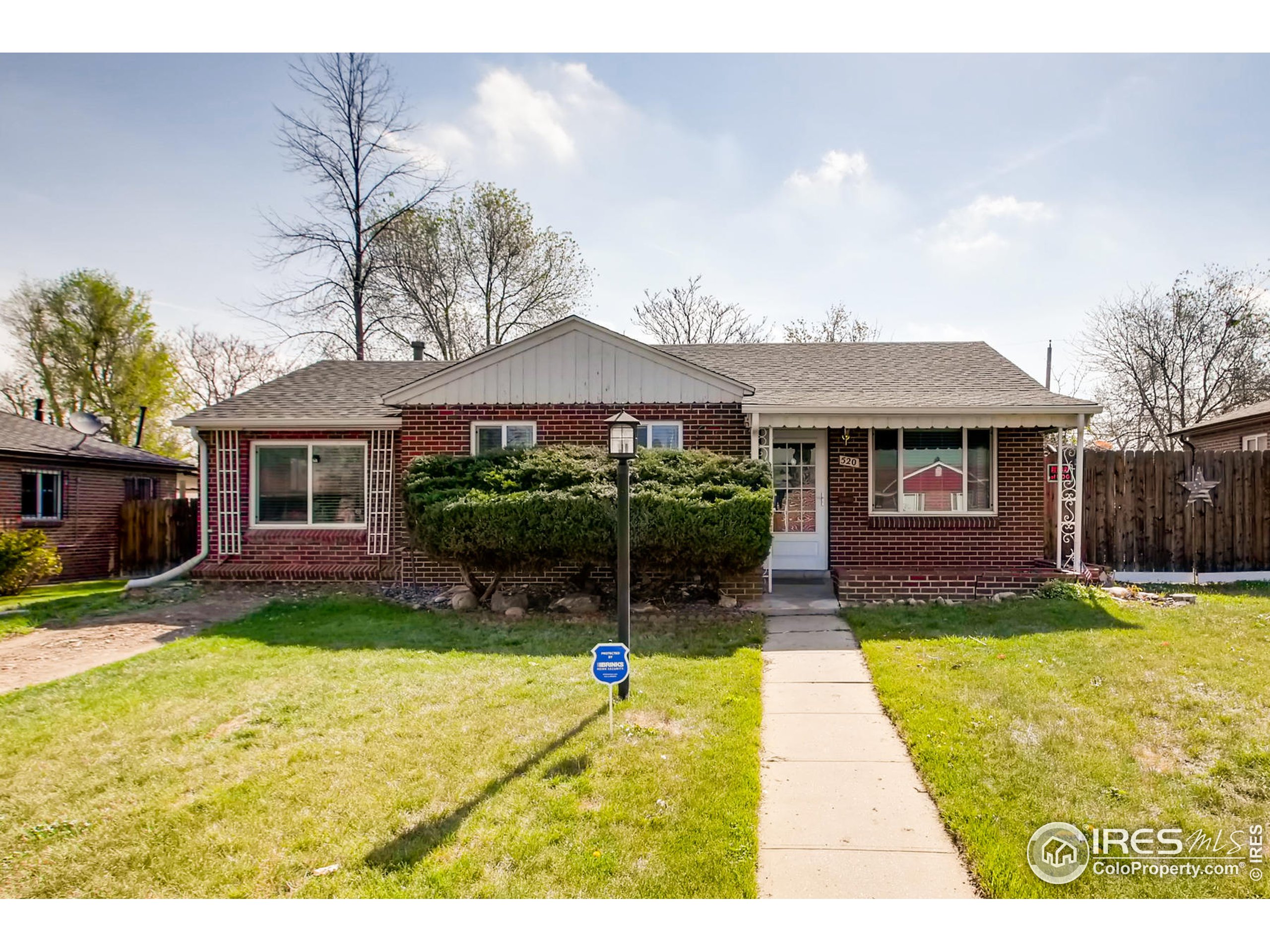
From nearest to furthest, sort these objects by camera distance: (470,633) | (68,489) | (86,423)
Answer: (470,633), (68,489), (86,423)

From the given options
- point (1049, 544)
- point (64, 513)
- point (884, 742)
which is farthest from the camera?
point (64, 513)

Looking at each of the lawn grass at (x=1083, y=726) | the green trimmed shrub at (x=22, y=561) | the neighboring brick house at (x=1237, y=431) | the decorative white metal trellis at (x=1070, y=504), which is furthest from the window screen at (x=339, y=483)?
the neighboring brick house at (x=1237, y=431)

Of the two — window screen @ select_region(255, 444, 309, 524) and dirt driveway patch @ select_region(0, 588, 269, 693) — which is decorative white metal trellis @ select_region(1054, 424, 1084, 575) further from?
window screen @ select_region(255, 444, 309, 524)

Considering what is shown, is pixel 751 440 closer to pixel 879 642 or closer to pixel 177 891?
pixel 879 642

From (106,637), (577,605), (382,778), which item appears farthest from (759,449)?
(106,637)

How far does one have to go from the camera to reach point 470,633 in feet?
25.4

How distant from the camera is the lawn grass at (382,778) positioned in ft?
9.66

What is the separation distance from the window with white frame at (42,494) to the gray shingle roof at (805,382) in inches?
197

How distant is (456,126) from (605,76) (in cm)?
193

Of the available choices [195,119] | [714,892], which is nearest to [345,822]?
[714,892]

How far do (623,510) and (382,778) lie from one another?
98.3 inches

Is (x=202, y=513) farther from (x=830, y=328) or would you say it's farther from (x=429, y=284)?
(x=830, y=328)

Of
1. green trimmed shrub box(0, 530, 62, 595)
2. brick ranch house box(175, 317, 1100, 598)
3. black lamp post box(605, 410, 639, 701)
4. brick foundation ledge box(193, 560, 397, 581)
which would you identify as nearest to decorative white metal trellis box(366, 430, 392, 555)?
brick ranch house box(175, 317, 1100, 598)

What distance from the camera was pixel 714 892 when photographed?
2.82 metres
